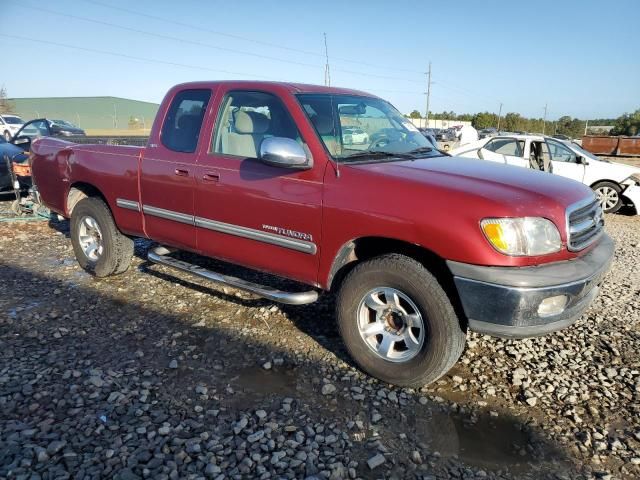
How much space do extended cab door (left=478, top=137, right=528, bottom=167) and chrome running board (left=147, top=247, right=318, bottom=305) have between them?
25.2 ft

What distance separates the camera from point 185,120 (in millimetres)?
4320

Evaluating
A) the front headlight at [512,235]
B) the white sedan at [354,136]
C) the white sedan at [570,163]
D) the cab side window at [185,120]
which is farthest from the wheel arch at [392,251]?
the white sedan at [570,163]

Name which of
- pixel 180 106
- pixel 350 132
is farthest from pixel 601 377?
pixel 180 106

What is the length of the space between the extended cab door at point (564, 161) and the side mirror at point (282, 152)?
8530mm

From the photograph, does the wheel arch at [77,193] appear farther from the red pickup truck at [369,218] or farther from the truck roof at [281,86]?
the truck roof at [281,86]

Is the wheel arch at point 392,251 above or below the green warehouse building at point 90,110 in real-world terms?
below

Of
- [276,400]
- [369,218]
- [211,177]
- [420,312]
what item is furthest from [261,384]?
[211,177]

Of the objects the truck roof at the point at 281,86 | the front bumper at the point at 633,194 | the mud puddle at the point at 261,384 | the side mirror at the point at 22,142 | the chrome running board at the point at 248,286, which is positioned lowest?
the mud puddle at the point at 261,384

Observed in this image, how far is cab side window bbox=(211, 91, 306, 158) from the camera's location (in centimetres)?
369

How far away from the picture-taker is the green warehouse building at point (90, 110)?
48522 mm

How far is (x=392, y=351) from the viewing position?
10.6ft

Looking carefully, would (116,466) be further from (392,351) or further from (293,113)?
(293,113)

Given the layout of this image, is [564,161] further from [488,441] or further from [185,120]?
[488,441]

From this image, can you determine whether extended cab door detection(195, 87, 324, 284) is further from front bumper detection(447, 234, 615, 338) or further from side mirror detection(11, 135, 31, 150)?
side mirror detection(11, 135, 31, 150)
